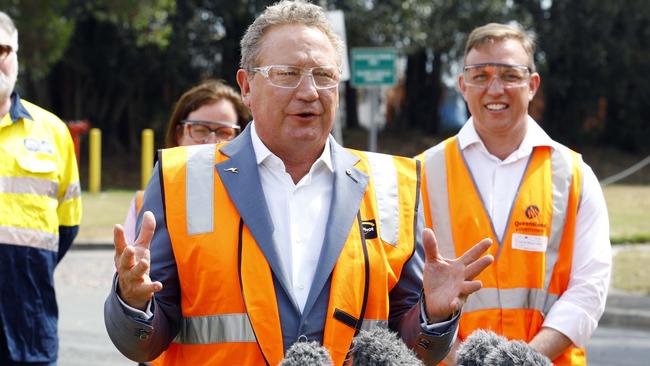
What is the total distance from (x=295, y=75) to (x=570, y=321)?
1543mm

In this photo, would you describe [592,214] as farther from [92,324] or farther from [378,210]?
[92,324]

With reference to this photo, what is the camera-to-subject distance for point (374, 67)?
12.9 meters

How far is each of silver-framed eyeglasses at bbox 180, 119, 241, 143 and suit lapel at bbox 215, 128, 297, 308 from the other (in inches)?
81.0

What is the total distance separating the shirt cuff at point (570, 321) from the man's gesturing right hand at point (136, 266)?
1721 millimetres

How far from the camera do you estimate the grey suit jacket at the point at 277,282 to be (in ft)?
9.35

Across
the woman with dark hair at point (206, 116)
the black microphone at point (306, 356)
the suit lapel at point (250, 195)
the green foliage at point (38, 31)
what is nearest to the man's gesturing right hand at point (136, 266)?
the suit lapel at point (250, 195)

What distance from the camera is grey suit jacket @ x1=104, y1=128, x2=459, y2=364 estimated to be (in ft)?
9.35

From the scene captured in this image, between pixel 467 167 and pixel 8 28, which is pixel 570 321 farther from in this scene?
pixel 8 28

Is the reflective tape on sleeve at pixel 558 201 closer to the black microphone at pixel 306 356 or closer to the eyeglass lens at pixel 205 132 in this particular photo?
the eyeglass lens at pixel 205 132

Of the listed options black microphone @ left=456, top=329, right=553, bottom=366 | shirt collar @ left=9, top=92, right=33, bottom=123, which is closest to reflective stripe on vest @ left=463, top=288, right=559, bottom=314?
black microphone @ left=456, top=329, right=553, bottom=366

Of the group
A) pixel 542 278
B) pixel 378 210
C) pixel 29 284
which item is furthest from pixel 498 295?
A: pixel 29 284

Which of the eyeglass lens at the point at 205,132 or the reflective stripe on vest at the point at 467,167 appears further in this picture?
the eyeglass lens at the point at 205,132

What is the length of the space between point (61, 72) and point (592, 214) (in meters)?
27.2

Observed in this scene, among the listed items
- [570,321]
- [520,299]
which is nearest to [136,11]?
[520,299]
